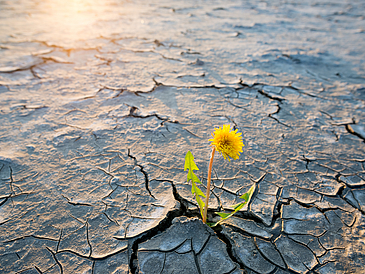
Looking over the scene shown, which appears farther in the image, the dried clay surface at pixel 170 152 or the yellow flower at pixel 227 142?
Answer: the dried clay surface at pixel 170 152

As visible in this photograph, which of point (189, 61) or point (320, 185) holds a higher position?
point (189, 61)

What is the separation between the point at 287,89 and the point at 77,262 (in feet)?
9.07

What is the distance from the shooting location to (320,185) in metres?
1.61

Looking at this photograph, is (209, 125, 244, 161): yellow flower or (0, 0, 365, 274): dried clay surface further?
(0, 0, 365, 274): dried clay surface

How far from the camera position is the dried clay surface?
1188 millimetres

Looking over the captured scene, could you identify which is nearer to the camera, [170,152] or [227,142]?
[227,142]

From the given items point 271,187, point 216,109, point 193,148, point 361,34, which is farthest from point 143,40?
point 361,34

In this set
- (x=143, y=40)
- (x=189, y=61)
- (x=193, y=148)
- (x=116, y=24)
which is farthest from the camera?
(x=116, y=24)

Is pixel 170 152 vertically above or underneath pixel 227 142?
underneath

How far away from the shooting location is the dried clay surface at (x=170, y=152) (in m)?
1.19

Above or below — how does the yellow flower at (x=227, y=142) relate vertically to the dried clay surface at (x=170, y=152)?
above

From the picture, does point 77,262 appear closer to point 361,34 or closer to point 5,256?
point 5,256

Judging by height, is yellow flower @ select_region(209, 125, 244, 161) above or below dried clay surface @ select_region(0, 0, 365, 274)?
above

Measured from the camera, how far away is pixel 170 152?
1809 millimetres
